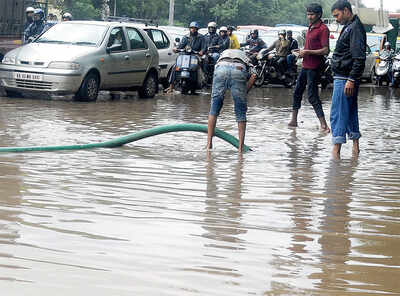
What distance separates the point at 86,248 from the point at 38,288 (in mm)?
813

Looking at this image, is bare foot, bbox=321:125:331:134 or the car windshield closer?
bare foot, bbox=321:125:331:134

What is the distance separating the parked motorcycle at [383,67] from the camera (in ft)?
98.1

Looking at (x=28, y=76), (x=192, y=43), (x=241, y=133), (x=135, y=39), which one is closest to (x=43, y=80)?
(x=28, y=76)

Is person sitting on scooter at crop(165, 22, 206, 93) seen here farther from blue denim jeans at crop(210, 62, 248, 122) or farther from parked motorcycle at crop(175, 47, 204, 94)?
blue denim jeans at crop(210, 62, 248, 122)

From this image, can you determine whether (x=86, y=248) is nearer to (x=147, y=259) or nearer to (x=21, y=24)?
(x=147, y=259)

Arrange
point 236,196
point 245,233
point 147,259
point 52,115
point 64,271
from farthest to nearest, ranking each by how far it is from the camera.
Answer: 1. point 52,115
2. point 236,196
3. point 245,233
4. point 147,259
5. point 64,271

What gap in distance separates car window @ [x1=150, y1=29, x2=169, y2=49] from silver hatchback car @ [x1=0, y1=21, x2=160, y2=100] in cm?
260

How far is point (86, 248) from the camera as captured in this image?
4.89 meters

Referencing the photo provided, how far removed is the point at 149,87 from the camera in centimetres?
1911

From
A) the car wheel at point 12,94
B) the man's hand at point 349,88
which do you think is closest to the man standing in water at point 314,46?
the man's hand at point 349,88

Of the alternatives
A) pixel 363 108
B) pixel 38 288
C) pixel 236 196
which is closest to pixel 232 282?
pixel 38 288

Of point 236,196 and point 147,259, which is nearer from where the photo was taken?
point 147,259

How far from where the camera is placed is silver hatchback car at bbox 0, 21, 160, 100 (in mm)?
16234

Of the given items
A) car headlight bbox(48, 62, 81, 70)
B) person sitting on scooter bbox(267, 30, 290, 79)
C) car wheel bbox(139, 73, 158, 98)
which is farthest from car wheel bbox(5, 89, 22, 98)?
person sitting on scooter bbox(267, 30, 290, 79)
